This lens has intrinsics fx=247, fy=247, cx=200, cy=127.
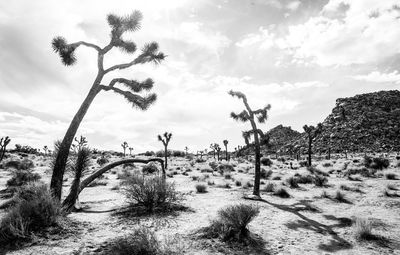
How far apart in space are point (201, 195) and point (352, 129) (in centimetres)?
6404

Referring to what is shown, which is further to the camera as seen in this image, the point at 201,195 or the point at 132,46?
the point at 201,195

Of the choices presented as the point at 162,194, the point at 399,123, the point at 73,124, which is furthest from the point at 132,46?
the point at 399,123

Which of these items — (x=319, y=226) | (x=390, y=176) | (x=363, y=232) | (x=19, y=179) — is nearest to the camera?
(x=363, y=232)

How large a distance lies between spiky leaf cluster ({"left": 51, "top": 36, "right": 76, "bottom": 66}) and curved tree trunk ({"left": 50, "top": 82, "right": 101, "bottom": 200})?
1445mm

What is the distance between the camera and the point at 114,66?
929 cm

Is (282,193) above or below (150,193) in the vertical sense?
below

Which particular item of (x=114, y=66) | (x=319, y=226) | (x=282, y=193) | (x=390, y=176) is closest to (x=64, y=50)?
(x=114, y=66)

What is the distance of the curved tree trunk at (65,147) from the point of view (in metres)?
7.76

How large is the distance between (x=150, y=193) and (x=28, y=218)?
143 inches

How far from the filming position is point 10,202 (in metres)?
9.32

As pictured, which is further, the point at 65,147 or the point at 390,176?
the point at 390,176

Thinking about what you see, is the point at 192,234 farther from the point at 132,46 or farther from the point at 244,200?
the point at 132,46

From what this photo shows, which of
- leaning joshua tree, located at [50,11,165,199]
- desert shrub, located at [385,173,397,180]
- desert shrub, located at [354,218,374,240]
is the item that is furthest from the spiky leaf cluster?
desert shrub, located at [385,173,397,180]

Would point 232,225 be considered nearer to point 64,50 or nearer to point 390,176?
point 64,50
